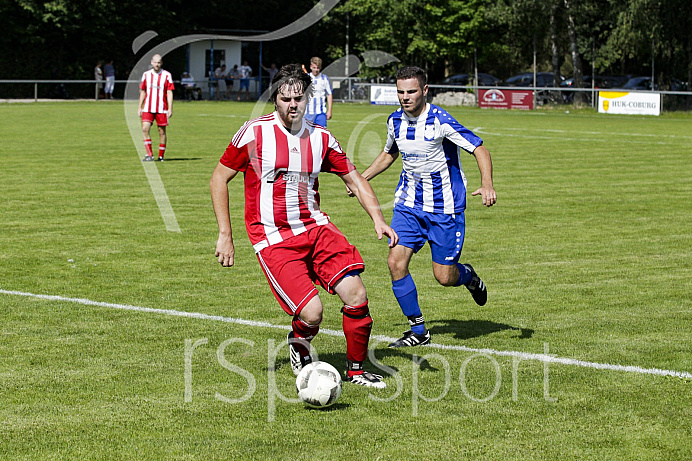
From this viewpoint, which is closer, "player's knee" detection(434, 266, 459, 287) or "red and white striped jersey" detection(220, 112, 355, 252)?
"red and white striped jersey" detection(220, 112, 355, 252)

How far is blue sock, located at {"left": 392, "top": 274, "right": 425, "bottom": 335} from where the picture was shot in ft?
22.4

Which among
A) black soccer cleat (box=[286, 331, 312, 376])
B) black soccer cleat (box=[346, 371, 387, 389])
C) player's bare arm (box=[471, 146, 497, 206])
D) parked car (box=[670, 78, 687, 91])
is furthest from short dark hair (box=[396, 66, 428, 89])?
parked car (box=[670, 78, 687, 91])

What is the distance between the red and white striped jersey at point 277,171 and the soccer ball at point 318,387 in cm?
91

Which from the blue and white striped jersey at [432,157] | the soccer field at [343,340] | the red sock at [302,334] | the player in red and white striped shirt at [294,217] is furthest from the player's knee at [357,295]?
the blue and white striped jersey at [432,157]

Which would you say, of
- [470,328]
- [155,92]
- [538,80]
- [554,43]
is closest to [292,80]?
[470,328]

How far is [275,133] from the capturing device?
5707mm

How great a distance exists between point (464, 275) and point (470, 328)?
1.47 feet

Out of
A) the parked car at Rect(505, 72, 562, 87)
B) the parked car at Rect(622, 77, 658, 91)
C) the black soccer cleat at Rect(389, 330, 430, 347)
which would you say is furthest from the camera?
the parked car at Rect(505, 72, 562, 87)

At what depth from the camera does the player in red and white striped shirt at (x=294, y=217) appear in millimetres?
5566

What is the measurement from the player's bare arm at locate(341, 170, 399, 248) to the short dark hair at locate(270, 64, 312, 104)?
64 centimetres

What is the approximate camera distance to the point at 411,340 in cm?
675

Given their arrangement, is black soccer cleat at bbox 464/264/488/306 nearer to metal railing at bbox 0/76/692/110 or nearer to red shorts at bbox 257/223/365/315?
red shorts at bbox 257/223/365/315

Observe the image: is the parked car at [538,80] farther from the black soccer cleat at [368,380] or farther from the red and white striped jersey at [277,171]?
the black soccer cleat at [368,380]

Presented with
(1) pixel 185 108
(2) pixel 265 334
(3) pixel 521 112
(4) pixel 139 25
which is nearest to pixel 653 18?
(3) pixel 521 112
